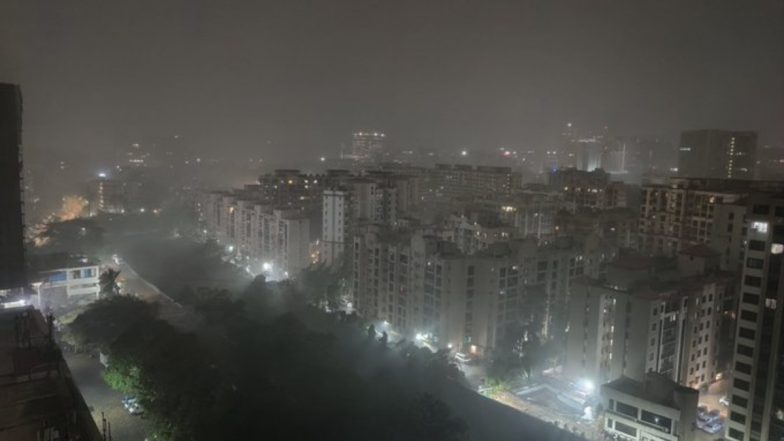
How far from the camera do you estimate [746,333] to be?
571 cm

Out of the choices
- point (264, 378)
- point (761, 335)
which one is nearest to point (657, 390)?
point (761, 335)

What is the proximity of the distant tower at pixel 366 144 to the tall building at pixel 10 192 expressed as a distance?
1220 inches

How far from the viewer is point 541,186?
17766 millimetres

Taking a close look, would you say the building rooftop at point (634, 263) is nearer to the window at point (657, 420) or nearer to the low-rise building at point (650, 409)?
the low-rise building at point (650, 409)

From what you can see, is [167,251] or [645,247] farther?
[167,251]

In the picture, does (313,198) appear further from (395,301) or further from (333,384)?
(333,384)

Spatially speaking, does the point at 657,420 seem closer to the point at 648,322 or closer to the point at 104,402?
the point at 648,322

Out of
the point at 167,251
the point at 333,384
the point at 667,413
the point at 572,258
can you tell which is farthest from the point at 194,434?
the point at 167,251

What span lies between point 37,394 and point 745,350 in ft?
19.2

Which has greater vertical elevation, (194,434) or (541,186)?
(541,186)

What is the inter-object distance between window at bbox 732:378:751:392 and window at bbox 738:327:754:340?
43cm

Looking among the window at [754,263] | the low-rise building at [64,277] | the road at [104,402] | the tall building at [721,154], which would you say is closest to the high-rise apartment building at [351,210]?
the low-rise building at [64,277]

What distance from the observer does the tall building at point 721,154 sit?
15.7 m

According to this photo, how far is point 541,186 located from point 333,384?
13319 mm
